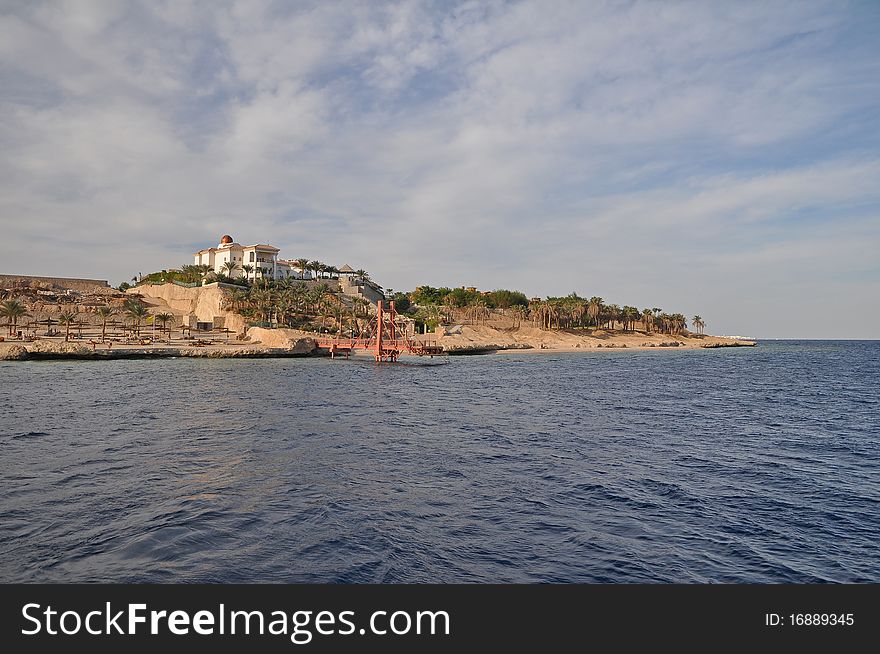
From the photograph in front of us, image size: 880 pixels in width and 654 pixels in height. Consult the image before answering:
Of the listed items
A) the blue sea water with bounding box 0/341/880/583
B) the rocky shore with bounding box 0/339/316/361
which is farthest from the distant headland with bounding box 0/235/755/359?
the blue sea water with bounding box 0/341/880/583

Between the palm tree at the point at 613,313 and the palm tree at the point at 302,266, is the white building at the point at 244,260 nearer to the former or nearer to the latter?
the palm tree at the point at 302,266

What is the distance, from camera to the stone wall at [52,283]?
351ft

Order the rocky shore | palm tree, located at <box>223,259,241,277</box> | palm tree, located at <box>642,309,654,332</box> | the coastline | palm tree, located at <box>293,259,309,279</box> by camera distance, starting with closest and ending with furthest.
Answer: the rocky shore < the coastline < palm tree, located at <box>223,259,241,277</box> < palm tree, located at <box>293,259,309,279</box> < palm tree, located at <box>642,309,654,332</box>

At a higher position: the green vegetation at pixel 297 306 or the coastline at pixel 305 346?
the green vegetation at pixel 297 306

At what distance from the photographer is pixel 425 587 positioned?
320 inches

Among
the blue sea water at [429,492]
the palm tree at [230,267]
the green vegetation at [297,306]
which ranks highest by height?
the palm tree at [230,267]

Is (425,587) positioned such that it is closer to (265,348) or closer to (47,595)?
(47,595)

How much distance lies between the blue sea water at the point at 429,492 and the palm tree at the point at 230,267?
9125 centimetres

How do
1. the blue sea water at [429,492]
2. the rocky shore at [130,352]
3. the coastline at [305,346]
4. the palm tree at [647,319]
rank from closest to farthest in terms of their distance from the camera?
the blue sea water at [429,492] → the rocky shore at [130,352] → the coastline at [305,346] → the palm tree at [647,319]

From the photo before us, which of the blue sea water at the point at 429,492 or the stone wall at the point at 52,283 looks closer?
the blue sea water at the point at 429,492

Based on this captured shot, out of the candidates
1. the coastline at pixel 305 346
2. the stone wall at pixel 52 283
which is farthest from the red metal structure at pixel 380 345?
the stone wall at pixel 52 283

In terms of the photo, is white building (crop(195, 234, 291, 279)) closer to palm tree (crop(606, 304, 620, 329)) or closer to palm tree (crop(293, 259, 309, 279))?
palm tree (crop(293, 259, 309, 279))

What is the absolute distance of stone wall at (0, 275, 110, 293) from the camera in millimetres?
107125

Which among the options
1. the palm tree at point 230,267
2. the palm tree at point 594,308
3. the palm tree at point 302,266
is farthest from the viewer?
the palm tree at point 594,308
